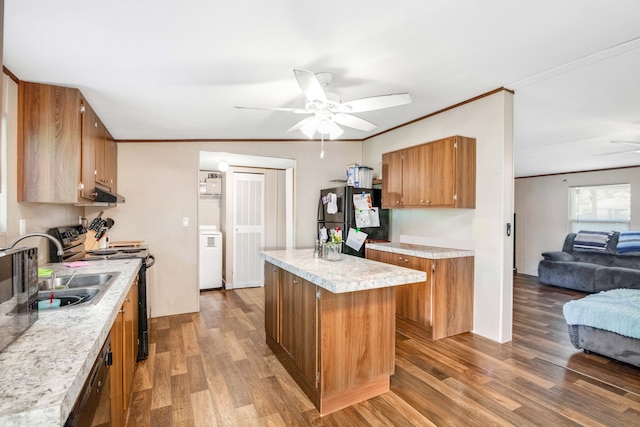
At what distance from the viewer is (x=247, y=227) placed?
5.32 metres

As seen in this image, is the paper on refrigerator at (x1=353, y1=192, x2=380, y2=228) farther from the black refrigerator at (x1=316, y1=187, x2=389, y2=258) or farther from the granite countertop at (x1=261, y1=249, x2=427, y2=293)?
the granite countertop at (x1=261, y1=249, x2=427, y2=293)

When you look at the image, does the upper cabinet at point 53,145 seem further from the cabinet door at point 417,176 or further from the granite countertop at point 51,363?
the cabinet door at point 417,176

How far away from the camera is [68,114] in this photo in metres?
2.35

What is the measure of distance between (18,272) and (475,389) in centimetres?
265

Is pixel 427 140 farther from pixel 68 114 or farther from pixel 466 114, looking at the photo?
pixel 68 114

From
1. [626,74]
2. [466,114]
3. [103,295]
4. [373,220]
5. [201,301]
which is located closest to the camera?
[103,295]

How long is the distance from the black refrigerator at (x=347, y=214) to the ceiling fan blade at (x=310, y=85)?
2.07 meters

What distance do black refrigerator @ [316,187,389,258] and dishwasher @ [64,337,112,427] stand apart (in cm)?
311

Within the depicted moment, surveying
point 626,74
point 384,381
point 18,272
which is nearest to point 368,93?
point 626,74

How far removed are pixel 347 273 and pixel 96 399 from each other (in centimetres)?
137

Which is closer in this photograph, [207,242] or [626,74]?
[626,74]

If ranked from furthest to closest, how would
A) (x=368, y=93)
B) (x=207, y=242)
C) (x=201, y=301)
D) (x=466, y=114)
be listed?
(x=207, y=242) < (x=201, y=301) < (x=466, y=114) < (x=368, y=93)

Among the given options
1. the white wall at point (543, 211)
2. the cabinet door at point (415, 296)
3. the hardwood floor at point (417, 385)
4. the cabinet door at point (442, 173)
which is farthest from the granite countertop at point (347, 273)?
the white wall at point (543, 211)

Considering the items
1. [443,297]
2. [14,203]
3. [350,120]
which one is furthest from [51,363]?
[443,297]
